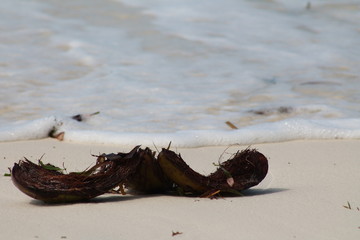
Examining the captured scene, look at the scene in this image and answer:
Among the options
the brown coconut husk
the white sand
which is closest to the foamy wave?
the white sand

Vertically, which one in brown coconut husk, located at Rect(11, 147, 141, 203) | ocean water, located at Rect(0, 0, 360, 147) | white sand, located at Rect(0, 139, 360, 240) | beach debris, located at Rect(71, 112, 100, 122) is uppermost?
brown coconut husk, located at Rect(11, 147, 141, 203)

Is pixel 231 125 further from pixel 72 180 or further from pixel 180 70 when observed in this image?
pixel 72 180

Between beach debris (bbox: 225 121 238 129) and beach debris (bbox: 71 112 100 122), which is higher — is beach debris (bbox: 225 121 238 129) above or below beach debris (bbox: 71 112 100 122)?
below

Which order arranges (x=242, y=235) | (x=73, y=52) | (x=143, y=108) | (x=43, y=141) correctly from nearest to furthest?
(x=242, y=235) < (x=43, y=141) < (x=143, y=108) < (x=73, y=52)

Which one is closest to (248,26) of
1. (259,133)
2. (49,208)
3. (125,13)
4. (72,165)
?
(125,13)

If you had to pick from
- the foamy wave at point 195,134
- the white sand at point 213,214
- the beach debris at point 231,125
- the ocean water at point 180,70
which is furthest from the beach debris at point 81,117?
the white sand at point 213,214

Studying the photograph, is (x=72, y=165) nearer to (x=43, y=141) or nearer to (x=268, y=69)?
(x=43, y=141)

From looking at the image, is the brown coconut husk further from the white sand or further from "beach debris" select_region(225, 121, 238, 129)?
"beach debris" select_region(225, 121, 238, 129)
